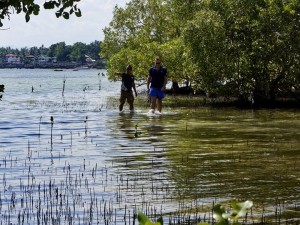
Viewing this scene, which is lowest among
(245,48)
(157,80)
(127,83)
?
(127,83)

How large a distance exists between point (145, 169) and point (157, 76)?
12.0 meters

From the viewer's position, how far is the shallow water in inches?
349

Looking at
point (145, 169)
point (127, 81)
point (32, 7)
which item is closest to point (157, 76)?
point (127, 81)

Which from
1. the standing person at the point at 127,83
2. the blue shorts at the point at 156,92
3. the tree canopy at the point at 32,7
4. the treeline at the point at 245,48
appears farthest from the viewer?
the treeline at the point at 245,48

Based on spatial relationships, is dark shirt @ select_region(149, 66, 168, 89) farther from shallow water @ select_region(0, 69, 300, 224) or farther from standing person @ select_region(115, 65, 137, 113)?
shallow water @ select_region(0, 69, 300, 224)

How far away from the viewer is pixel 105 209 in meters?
8.74

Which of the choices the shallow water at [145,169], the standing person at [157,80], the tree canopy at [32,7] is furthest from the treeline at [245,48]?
the tree canopy at [32,7]

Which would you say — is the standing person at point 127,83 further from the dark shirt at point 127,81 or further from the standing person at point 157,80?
the standing person at point 157,80

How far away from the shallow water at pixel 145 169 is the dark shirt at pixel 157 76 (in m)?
2.48

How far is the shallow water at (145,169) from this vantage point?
888 cm

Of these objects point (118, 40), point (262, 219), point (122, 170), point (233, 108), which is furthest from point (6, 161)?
point (118, 40)

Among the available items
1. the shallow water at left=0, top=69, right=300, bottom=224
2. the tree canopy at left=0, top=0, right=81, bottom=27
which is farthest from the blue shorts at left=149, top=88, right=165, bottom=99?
the tree canopy at left=0, top=0, right=81, bottom=27

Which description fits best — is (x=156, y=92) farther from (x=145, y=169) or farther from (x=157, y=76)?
(x=145, y=169)

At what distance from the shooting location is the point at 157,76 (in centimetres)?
2373
